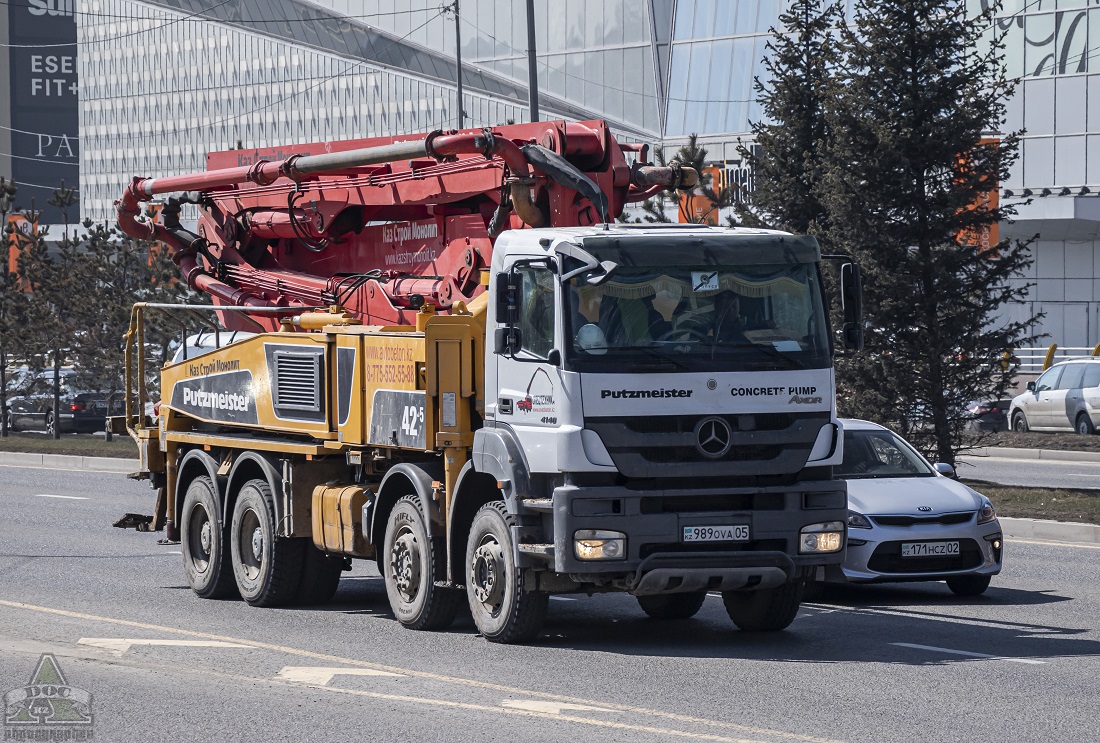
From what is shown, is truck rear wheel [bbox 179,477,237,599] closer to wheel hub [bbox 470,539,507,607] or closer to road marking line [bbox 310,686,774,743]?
wheel hub [bbox 470,539,507,607]

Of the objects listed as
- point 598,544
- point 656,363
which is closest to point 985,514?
point 656,363

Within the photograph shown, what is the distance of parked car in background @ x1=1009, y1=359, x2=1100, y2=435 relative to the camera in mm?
35344

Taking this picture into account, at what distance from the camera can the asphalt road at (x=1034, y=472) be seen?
2564 centimetres

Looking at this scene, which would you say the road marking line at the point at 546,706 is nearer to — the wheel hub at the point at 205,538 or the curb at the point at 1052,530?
the wheel hub at the point at 205,538

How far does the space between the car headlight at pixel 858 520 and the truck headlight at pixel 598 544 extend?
333 centimetres

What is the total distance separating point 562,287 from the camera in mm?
10492

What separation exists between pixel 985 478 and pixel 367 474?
53.4ft

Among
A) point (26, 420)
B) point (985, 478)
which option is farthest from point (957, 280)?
point (26, 420)

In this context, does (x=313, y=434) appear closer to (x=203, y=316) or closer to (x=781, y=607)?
(x=781, y=607)

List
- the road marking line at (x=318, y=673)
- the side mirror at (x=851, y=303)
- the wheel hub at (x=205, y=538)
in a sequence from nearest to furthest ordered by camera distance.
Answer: the road marking line at (x=318, y=673), the side mirror at (x=851, y=303), the wheel hub at (x=205, y=538)

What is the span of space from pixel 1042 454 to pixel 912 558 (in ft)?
68.1

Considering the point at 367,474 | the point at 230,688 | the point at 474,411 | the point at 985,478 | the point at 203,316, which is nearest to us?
the point at 230,688

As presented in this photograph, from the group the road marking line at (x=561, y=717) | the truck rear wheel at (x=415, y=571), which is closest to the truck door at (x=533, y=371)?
the truck rear wheel at (x=415, y=571)

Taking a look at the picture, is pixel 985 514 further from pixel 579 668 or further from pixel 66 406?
pixel 66 406
